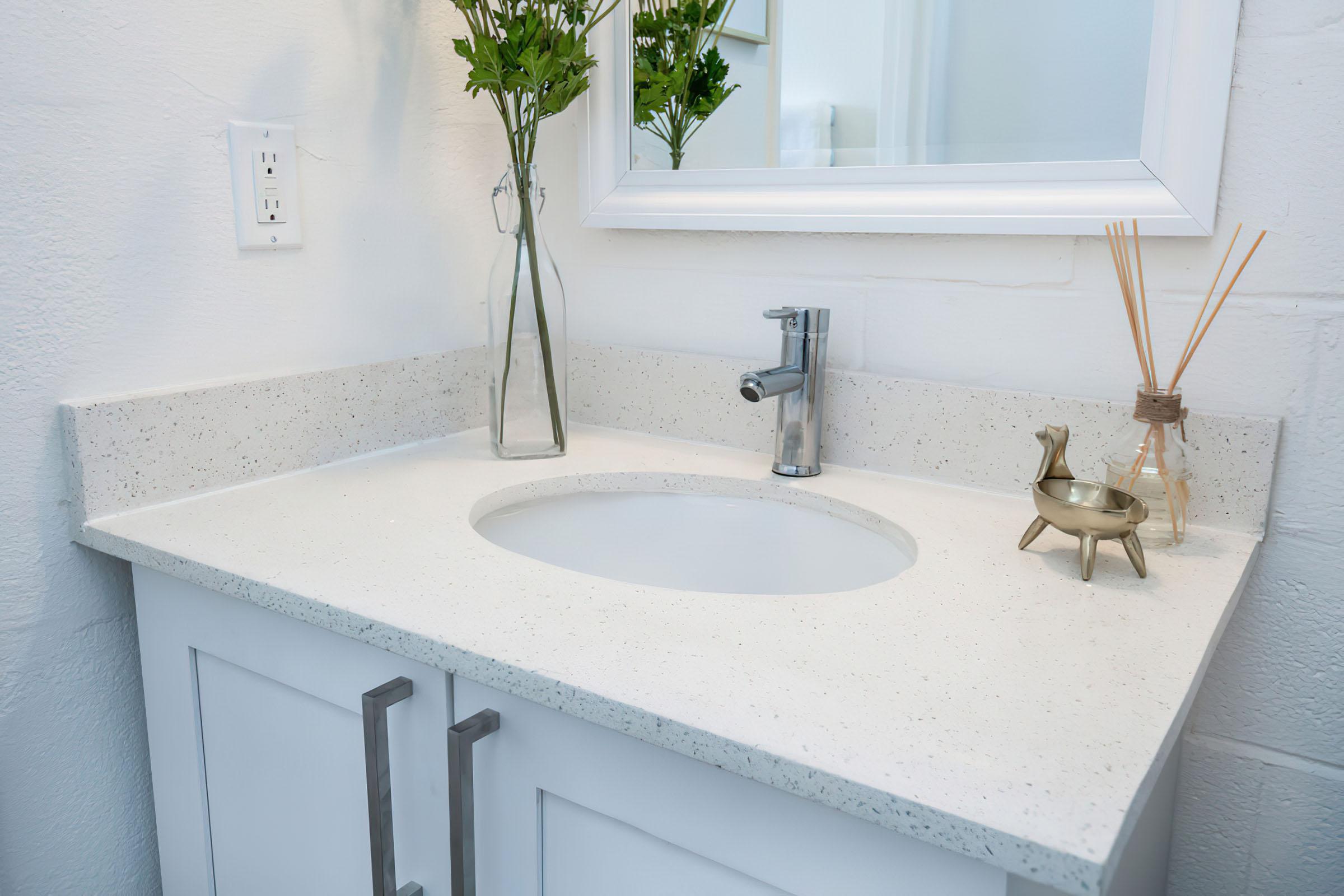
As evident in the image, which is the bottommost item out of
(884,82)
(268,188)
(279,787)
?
(279,787)

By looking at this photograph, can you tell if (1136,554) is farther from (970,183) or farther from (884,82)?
(884,82)

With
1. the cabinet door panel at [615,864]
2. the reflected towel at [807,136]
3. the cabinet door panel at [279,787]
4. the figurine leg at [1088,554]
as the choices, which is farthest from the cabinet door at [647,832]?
the reflected towel at [807,136]

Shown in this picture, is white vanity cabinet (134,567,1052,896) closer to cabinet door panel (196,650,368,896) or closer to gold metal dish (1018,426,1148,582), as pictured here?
cabinet door panel (196,650,368,896)

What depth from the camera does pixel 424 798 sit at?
69 centimetres

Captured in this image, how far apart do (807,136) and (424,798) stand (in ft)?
2.47

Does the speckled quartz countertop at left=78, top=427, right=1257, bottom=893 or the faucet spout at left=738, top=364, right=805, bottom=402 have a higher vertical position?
the faucet spout at left=738, top=364, right=805, bottom=402

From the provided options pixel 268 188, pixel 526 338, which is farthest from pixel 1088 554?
pixel 268 188

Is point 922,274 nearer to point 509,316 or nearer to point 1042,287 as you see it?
point 1042,287

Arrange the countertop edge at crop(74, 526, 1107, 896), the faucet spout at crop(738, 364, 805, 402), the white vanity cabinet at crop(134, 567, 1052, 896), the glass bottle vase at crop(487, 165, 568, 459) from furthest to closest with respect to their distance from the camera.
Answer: the glass bottle vase at crop(487, 165, 568, 459)
the faucet spout at crop(738, 364, 805, 402)
the white vanity cabinet at crop(134, 567, 1052, 896)
the countertop edge at crop(74, 526, 1107, 896)

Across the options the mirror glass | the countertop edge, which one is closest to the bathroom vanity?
the countertop edge

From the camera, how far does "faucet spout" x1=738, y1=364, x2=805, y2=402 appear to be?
91cm

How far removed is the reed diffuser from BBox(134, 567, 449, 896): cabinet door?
601 millimetres

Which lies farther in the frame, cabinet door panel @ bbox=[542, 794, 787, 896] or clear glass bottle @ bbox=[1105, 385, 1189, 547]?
clear glass bottle @ bbox=[1105, 385, 1189, 547]

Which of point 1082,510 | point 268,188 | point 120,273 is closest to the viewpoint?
point 1082,510
